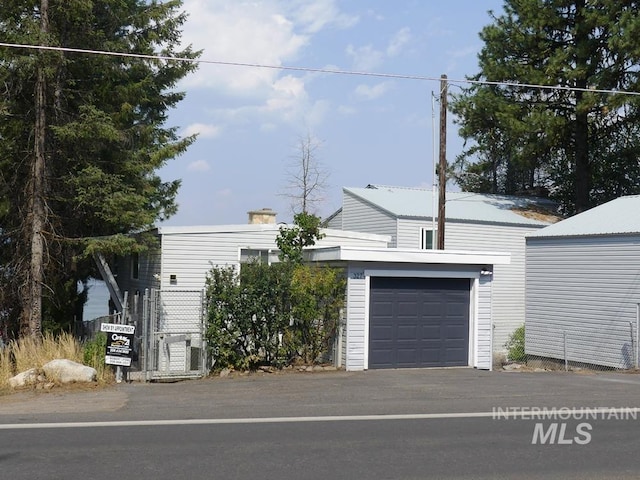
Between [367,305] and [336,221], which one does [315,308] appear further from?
[336,221]

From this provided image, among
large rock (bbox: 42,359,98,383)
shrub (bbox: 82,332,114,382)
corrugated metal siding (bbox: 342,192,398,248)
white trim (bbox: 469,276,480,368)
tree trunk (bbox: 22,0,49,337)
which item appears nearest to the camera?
large rock (bbox: 42,359,98,383)

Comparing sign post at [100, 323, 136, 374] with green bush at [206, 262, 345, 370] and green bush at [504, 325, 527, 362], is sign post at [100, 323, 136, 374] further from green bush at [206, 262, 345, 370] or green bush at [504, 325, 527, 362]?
green bush at [504, 325, 527, 362]

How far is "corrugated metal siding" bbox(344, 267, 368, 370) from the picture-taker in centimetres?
1741

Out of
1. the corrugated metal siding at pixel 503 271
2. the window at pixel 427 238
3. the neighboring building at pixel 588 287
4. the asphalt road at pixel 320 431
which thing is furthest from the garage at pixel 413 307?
the corrugated metal siding at pixel 503 271

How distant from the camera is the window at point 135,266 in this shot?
77.2ft

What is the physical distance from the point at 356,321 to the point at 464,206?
61.8 feet

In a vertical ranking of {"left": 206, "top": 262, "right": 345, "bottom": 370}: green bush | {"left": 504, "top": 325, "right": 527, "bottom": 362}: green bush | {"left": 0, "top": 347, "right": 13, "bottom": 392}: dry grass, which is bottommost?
{"left": 504, "top": 325, "right": 527, "bottom": 362}: green bush

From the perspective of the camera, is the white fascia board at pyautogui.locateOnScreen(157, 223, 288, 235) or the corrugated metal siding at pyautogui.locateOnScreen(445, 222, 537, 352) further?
the corrugated metal siding at pyautogui.locateOnScreen(445, 222, 537, 352)

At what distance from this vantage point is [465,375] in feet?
55.1

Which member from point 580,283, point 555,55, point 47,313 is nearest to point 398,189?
point 555,55

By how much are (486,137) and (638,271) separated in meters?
17.1

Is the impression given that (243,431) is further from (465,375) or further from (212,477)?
(465,375)

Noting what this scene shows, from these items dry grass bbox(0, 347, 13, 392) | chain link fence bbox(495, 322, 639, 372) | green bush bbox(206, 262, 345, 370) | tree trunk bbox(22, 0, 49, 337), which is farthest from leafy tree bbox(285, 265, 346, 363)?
chain link fence bbox(495, 322, 639, 372)

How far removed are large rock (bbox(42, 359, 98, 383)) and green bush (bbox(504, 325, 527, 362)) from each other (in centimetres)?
2065
